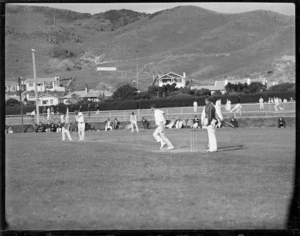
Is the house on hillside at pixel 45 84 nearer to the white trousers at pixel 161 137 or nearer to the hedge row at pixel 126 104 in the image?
the hedge row at pixel 126 104

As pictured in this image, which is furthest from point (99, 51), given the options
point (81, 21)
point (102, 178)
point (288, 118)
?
point (288, 118)

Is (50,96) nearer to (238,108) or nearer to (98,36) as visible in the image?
(98,36)

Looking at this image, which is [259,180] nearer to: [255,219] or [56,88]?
[255,219]

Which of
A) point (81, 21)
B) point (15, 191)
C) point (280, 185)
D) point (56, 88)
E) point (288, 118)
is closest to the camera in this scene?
point (15, 191)

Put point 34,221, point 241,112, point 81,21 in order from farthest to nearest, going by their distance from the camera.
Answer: point 241,112 < point 81,21 < point 34,221

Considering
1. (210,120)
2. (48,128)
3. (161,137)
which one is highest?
(210,120)

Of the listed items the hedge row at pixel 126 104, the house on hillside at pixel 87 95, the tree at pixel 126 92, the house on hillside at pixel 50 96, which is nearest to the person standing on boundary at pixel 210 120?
the hedge row at pixel 126 104

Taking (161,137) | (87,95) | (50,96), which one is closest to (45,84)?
(50,96)
